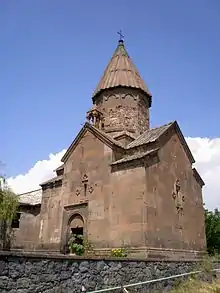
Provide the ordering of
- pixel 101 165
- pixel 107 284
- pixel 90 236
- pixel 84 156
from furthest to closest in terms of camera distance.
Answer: pixel 84 156 → pixel 101 165 → pixel 90 236 → pixel 107 284

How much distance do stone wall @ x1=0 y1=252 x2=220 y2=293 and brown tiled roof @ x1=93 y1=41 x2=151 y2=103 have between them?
437 inches

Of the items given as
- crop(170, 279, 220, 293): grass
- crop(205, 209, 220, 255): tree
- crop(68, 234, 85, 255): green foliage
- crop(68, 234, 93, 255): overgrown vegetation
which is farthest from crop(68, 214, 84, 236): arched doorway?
crop(205, 209, 220, 255): tree

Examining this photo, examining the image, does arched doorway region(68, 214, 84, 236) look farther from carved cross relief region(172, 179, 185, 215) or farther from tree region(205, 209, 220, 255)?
tree region(205, 209, 220, 255)

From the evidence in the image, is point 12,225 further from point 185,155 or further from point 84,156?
point 185,155

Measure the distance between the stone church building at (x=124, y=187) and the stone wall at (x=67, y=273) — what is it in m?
3.08

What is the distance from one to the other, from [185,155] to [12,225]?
10943 millimetres

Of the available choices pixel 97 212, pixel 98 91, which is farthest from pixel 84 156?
pixel 98 91

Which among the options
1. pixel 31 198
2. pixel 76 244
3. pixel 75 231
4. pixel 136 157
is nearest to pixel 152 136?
pixel 136 157

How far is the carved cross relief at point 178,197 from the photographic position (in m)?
13.2

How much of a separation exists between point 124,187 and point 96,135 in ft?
10.6

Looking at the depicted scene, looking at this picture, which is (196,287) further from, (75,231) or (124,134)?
(124,134)

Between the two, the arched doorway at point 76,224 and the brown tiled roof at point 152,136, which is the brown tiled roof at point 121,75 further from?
the arched doorway at point 76,224

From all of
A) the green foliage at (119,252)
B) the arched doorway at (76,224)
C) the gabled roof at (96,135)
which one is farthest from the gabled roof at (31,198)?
Answer: the green foliage at (119,252)

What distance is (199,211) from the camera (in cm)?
1489
